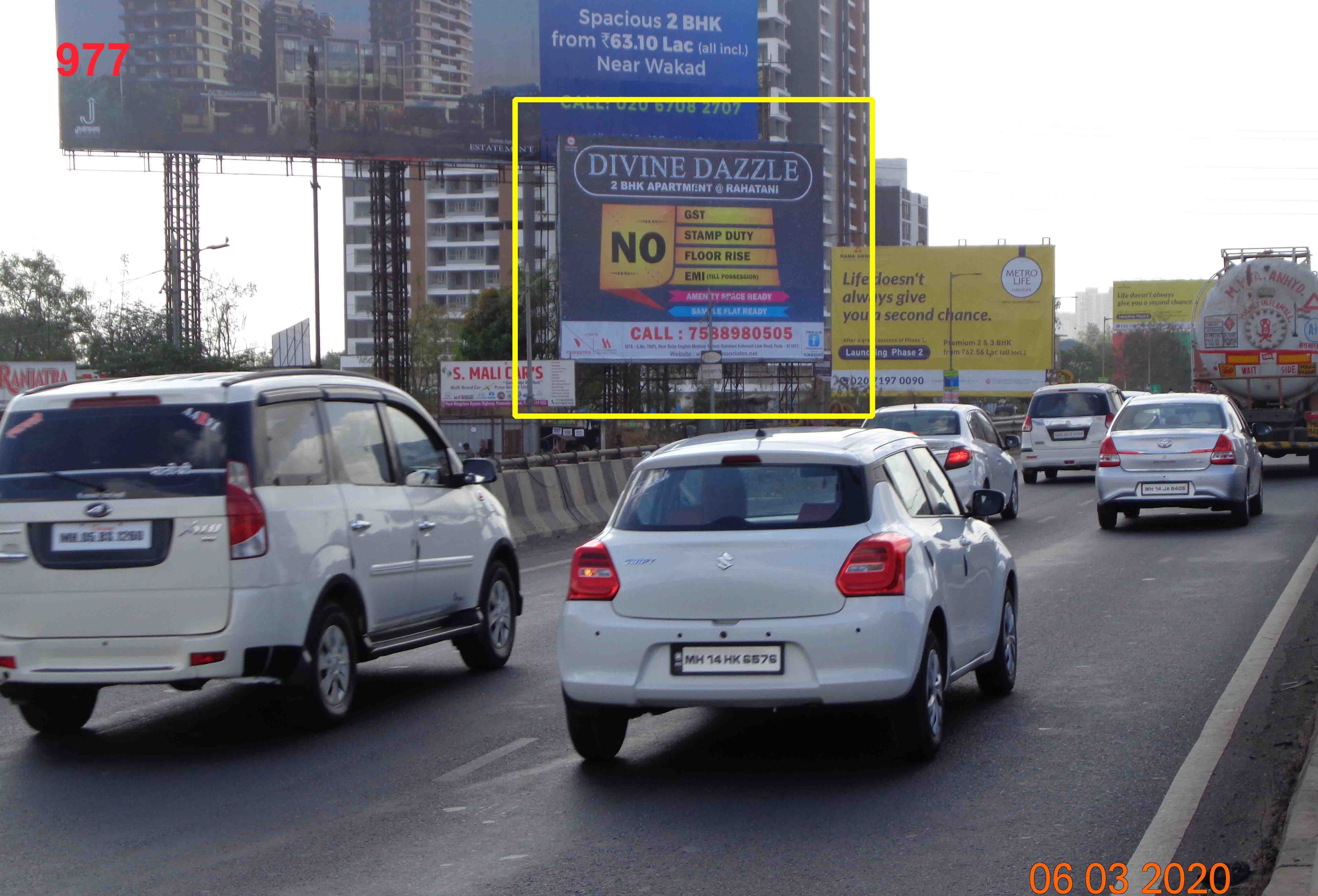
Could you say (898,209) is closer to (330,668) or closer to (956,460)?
(956,460)

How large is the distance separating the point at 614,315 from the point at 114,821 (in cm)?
3682

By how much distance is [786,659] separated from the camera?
657 cm

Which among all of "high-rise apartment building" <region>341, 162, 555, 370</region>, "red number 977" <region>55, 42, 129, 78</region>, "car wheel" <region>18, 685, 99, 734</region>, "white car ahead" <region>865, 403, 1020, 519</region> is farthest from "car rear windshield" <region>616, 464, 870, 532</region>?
"high-rise apartment building" <region>341, 162, 555, 370</region>

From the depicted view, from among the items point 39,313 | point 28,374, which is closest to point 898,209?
point 39,313

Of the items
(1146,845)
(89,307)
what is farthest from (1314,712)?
(89,307)

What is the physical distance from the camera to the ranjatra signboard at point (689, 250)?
42844 mm

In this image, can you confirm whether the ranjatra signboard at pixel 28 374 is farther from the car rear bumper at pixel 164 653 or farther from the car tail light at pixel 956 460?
the car rear bumper at pixel 164 653

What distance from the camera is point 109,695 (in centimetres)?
956

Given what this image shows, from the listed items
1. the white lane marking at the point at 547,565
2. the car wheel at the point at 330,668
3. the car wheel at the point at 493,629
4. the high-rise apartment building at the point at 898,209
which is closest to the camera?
the car wheel at the point at 330,668

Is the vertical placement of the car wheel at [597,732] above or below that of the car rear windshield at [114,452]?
below

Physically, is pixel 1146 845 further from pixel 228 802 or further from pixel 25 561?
pixel 25 561

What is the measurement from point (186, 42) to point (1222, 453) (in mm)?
41719

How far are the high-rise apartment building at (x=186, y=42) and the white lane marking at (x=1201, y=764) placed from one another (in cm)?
4650

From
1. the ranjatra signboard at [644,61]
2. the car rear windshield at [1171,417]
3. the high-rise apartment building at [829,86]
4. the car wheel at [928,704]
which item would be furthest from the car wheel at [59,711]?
the high-rise apartment building at [829,86]
